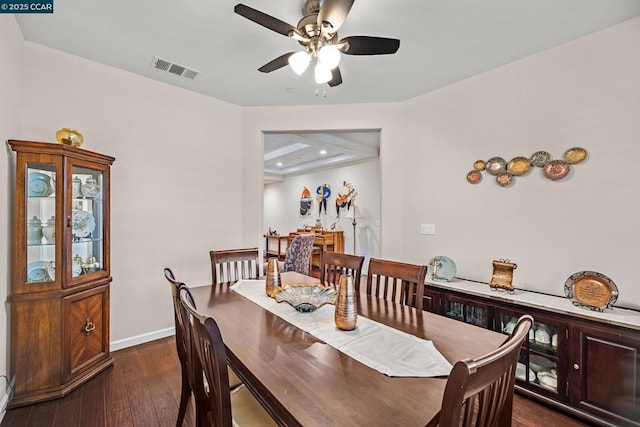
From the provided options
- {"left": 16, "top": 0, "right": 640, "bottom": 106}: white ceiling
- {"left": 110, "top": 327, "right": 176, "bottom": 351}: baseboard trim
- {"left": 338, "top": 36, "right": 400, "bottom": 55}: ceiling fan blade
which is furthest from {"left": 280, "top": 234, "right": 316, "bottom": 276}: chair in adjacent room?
{"left": 338, "top": 36, "right": 400, "bottom": 55}: ceiling fan blade

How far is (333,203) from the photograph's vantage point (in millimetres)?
7051

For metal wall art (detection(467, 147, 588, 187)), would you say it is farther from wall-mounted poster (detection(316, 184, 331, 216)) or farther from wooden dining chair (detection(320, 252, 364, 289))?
wall-mounted poster (detection(316, 184, 331, 216))

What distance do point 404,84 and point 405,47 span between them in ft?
2.20

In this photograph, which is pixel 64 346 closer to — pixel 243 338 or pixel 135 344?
pixel 135 344

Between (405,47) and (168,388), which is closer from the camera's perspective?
(168,388)

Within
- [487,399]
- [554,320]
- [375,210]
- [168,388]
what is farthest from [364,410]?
[375,210]

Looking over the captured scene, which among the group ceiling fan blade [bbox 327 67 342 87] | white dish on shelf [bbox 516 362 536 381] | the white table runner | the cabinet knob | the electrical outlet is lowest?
white dish on shelf [bbox 516 362 536 381]

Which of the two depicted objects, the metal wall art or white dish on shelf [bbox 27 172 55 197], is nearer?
white dish on shelf [bbox 27 172 55 197]

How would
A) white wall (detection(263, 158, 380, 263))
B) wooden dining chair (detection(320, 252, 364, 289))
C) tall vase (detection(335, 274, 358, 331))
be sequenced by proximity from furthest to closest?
white wall (detection(263, 158, 380, 263))
wooden dining chair (detection(320, 252, 364, 289))
tall vase (detection(335, 274, 358, 331))

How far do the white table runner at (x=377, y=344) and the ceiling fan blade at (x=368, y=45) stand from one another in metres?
1.60

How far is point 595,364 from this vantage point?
5.76ft

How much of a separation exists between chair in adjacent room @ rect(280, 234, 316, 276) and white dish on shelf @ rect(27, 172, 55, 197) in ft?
8.56

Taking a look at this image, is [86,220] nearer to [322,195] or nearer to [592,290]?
[592,290]

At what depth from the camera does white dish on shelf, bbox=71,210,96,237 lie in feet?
7.30
